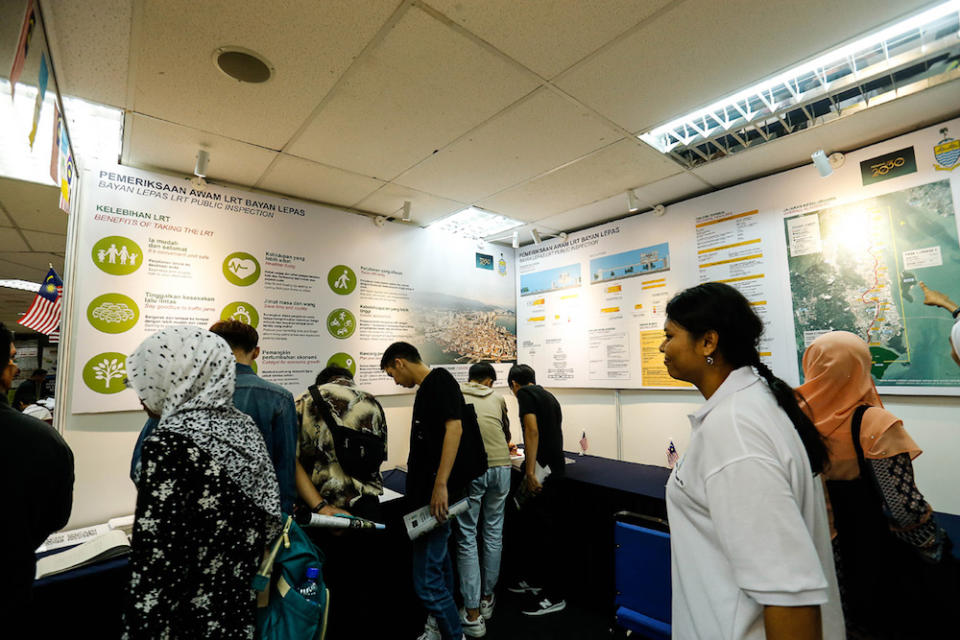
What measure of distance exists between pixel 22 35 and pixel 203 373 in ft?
3.43

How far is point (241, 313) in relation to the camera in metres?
2.70

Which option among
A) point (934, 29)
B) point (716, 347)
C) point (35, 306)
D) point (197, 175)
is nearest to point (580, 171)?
point (934, 29)

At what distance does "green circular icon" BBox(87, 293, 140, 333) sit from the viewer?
2.25 m

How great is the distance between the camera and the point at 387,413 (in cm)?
334

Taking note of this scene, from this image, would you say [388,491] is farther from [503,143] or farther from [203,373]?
[503,143]

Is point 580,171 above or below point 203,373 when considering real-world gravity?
above

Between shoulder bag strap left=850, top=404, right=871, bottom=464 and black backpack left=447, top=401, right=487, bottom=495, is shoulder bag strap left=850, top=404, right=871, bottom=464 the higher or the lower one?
the higher one

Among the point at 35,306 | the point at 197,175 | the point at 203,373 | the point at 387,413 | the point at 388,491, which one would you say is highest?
the point at 197,175

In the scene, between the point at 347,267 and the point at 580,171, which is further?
the point at 347,267

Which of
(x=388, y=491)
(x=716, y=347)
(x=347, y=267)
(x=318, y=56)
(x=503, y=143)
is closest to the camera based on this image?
(x=716, y=347)

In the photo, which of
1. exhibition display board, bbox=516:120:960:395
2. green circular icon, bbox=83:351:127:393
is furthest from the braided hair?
green circular icon, bbox=83:351:127:393

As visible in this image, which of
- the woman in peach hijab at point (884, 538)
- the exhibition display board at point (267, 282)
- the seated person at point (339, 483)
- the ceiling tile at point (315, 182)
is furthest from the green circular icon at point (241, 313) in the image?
the woman in peach hijab at point (884, 538)

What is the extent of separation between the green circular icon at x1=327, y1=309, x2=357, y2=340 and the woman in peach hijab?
2.70m

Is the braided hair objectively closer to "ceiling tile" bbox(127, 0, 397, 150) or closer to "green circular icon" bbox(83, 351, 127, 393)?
"ceiling tile" bbox(127, 0, 397, 150)
